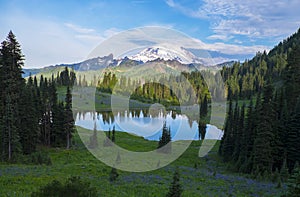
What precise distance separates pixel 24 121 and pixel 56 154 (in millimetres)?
8393

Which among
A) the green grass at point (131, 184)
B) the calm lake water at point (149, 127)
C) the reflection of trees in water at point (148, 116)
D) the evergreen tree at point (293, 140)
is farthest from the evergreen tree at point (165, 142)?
the evergreen tree at point (293, 140)

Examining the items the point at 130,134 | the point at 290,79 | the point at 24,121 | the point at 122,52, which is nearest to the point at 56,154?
the point at 24,121

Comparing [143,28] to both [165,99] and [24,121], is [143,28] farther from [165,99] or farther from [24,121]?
[165,99]

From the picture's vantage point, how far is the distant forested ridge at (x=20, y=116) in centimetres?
3678

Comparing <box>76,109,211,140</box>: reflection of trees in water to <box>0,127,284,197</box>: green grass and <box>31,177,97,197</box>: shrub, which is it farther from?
<box>31,177,97,197</box>: shrub

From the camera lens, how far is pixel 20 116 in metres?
44.7

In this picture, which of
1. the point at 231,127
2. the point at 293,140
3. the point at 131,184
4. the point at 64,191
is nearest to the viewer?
the point at 64,191

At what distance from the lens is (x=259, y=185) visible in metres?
28.6

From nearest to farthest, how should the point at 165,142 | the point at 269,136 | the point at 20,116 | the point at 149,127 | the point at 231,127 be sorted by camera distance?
the point at 269,136 < the point at 20,116 < the point at 165,142 < the point at 231,127 < the point at 149,127

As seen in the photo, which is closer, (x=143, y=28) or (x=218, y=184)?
(x=143, y=28)

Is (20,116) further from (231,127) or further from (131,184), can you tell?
(231,127)

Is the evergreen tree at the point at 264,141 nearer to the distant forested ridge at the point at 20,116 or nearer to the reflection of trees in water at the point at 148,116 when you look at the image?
the reflection of trees in water at the point at 148,116

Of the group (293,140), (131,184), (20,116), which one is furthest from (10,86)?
(293,140)

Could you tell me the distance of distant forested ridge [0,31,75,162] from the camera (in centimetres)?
3678
